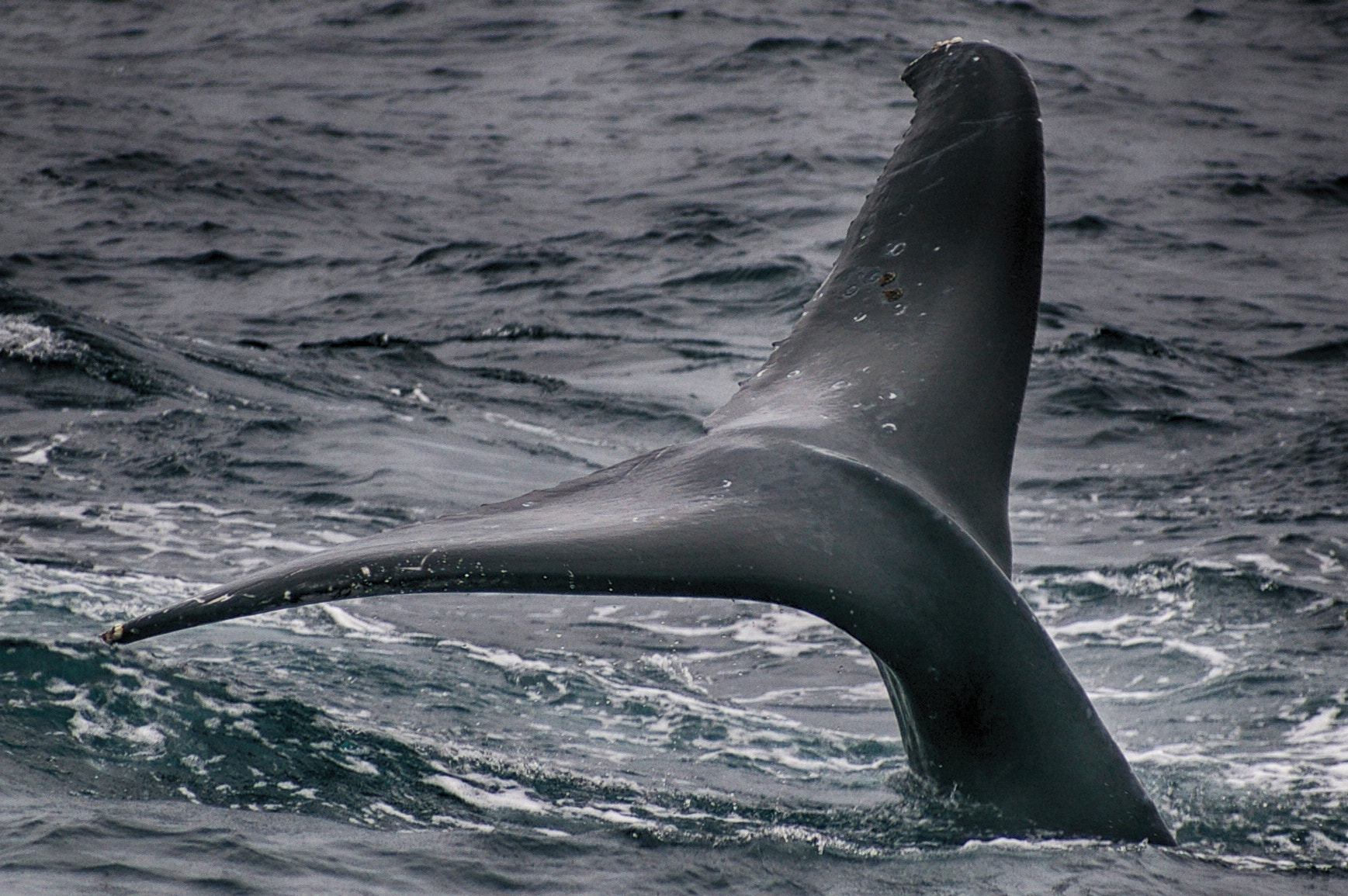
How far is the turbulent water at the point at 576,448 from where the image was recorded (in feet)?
13.4

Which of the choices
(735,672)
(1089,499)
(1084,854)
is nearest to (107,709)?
(735,672)

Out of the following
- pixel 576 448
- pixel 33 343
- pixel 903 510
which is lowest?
pixel 576 448

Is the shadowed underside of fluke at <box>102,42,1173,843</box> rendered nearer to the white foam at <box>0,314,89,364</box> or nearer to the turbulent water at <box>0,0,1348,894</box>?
the turbulent water at <box>0,0,1348,894</box>

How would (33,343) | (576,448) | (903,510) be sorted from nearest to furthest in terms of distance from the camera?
1. (903,510)
2. (576,448)
3. (33,343)

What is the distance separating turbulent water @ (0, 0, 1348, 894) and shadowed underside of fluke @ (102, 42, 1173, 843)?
315 mm

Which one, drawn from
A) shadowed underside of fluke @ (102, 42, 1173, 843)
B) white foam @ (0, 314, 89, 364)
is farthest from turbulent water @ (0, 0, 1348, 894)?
shadowed underside of fluke @ (102, 42, 1173, 843)

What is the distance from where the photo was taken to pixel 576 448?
374 inches

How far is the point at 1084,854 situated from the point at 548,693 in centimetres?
245

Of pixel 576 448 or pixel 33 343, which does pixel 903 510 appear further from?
pixel 33 343

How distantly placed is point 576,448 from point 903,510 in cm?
610

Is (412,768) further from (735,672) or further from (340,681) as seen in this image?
(735,672)

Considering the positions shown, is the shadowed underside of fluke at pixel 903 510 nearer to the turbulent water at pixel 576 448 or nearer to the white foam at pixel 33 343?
the turbulent water at pixel 576 448

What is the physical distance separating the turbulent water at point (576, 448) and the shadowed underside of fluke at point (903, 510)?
315mm

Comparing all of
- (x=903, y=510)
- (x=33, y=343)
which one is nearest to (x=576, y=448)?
(x=33, y=343)
